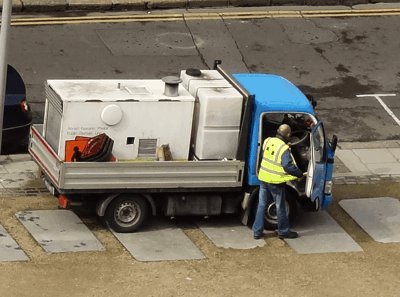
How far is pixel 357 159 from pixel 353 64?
4445 mm

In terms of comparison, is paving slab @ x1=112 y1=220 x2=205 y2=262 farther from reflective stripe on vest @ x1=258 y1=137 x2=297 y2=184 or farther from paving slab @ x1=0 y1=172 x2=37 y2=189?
paving slab @ x1=0 y1=172 x2=37 y2=189

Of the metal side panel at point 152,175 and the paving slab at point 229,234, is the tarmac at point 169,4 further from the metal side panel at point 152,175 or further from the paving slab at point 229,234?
the metal side panel at point 152,175

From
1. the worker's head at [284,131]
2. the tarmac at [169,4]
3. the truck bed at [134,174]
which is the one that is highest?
the worker's head at [284,131]

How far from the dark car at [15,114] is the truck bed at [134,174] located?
1701 millimetres

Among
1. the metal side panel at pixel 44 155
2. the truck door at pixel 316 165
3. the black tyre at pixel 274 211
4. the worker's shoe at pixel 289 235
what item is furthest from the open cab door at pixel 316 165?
the metal side panel at pixel 44 155

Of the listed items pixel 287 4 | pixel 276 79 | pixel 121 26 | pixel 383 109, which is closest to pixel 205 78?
pixel 276 79

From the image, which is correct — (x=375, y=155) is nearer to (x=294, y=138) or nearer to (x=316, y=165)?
(x=294, y=138)

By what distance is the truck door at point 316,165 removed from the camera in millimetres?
18938

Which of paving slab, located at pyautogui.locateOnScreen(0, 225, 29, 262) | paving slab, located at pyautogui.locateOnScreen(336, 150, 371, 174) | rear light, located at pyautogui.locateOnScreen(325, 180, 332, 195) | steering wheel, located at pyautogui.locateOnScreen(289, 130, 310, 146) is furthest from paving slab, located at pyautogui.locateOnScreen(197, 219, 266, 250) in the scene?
paving slab, located at pyautogui.locateOnScreen(336, 150, 371, 174)

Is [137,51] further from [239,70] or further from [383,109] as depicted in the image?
[383,109]

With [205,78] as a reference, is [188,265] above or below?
below

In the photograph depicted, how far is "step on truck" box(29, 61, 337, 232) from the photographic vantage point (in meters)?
18.5

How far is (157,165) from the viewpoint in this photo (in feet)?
61.0

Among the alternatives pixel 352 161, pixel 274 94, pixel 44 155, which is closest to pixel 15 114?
pixel 44 155
